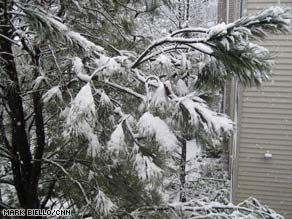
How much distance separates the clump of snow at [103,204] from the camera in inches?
128

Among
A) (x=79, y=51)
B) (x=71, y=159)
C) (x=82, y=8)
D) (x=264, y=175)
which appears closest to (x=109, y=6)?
(x=82, y=8)

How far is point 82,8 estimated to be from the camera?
4438 mm

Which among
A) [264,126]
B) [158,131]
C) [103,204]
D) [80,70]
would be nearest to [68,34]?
[80,70]

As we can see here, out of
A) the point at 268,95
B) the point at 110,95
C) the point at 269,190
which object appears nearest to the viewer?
the point at 110,95

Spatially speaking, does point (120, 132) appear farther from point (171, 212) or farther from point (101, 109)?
point (171, 212)

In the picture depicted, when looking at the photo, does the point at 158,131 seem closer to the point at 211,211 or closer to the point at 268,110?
the point at 211,211

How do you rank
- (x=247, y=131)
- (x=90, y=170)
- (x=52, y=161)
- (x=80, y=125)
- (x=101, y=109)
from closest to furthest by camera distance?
(x=80, y=125) → (x=101, y=109) → (x=90, y=170) → (x=52, y=161) → (x=247, y=131)

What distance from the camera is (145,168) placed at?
97.8 inches

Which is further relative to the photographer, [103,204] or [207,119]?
[103,204]

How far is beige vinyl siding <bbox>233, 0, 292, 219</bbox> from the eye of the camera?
17.4 feet

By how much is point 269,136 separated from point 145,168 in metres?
3.58

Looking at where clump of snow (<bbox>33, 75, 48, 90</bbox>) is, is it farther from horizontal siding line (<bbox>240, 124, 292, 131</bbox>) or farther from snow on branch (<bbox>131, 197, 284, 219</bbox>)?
horizontal siding line (<bbox>240, 124, 292, 131</bbox>)

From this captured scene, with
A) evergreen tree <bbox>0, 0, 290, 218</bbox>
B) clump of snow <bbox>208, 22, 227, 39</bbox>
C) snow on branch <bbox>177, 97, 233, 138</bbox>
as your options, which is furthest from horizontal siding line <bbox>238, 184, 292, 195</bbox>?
clump of snow <bbox>208, 22, 227, 39</bbox>

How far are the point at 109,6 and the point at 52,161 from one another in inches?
77.9
